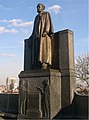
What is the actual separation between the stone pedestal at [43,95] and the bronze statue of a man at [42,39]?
0.64m

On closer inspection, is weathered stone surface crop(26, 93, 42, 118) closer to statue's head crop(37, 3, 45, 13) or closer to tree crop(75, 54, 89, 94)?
statue's head crop(37, 3, 45, 13)

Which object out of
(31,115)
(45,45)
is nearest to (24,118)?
(31,115)

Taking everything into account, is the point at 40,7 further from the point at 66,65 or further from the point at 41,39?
the point at 66,65

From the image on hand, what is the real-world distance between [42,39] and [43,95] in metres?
2.44

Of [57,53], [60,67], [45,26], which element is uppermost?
[45,26]

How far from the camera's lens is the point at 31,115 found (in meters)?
8.33

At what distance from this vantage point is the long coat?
9023 mm

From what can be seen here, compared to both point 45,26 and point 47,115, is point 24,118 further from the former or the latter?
point 45,26

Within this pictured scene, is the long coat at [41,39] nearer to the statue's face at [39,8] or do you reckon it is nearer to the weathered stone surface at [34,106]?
the statue's face at [39,8]

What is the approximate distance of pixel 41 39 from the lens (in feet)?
29.8

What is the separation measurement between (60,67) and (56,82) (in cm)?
71

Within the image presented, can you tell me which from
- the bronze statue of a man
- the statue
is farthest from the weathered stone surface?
the bronze statue of a man

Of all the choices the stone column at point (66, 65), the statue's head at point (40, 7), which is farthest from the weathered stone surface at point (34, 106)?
the statue's head at point (40, 7)

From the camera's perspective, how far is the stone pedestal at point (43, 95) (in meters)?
8.08
